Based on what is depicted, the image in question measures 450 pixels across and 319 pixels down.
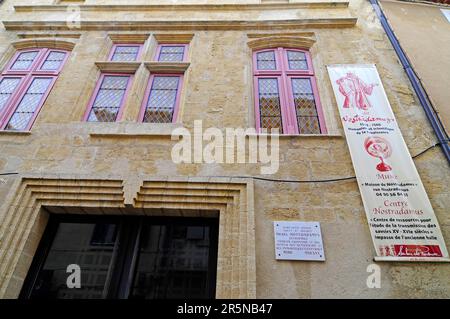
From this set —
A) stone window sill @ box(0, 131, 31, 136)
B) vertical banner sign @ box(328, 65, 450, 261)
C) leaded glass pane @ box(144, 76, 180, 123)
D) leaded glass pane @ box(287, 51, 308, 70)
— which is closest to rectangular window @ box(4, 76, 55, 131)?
stone window sill @ box(0, 131, 31, 136)

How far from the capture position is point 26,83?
15.2 ft

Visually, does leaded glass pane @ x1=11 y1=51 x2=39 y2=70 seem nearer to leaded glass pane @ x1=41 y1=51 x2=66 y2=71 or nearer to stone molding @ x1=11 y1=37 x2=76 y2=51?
stone molding @ x1=11 y1=37 x2=76 y2=51

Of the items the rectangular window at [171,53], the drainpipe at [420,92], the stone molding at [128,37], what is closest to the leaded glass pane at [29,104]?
the stone molding at [128,37]

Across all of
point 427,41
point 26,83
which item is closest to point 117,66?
point 26,83

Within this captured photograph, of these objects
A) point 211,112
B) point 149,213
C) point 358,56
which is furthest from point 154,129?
point 358,56

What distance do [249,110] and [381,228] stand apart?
2224mm

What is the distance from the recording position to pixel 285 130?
395cm

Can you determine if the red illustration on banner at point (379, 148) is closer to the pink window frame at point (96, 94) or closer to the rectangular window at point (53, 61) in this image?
the pink window frame at point (96, 94)

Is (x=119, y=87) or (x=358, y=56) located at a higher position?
(x=358, y=56)

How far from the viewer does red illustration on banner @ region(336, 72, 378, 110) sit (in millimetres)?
4000

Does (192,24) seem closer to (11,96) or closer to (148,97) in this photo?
(148,97)

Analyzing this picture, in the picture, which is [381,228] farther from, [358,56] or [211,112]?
[358,56]

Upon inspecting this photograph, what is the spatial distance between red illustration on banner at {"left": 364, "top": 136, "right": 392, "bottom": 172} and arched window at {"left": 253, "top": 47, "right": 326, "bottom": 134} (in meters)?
0.61

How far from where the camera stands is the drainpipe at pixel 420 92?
3.63 m
